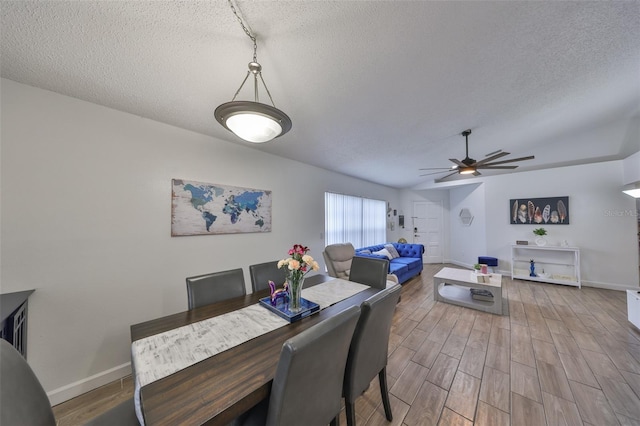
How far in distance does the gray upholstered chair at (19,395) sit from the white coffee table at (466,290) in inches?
164

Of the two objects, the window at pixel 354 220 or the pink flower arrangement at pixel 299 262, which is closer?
the pink flower arrangement at pixel 299 262

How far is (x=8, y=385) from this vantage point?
791mm

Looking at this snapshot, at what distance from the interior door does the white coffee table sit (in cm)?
278

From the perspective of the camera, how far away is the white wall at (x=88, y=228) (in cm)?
159

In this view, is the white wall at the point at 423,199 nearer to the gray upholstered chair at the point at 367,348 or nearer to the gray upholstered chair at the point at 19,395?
the gray upholstered chair at the point at 367,348

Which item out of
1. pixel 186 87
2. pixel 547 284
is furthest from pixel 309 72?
pixel 547 284

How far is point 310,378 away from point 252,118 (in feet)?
4.44

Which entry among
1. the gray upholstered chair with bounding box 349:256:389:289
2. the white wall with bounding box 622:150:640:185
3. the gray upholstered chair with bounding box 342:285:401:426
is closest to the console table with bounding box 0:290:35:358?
the gray upholstered chair with bounding box 342:285:401:426

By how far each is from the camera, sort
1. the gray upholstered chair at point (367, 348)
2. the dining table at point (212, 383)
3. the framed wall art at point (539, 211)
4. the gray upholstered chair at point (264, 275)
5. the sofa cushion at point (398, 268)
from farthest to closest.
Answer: the framed wall art at point (539, 211) < the sofa cushion at point (398, 268) < the gray upholstered chair at point (264, 275) < the gray upholstered chair at point (367, 348) < the dining table at point (212, 383)

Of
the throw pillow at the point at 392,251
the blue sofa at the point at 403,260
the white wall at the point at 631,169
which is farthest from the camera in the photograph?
the throw pillow at the point at 392,251

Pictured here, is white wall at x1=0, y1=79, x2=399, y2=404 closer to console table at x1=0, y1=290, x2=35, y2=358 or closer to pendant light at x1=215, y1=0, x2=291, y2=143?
console table at x1=0, y1=290, x2=35, y2=358

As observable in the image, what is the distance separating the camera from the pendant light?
1080mm

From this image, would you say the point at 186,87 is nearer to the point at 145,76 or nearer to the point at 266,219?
the point at 145,76

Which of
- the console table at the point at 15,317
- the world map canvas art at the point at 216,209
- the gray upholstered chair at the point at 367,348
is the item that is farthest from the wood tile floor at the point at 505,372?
the world map canvas art at the point at 216,209
